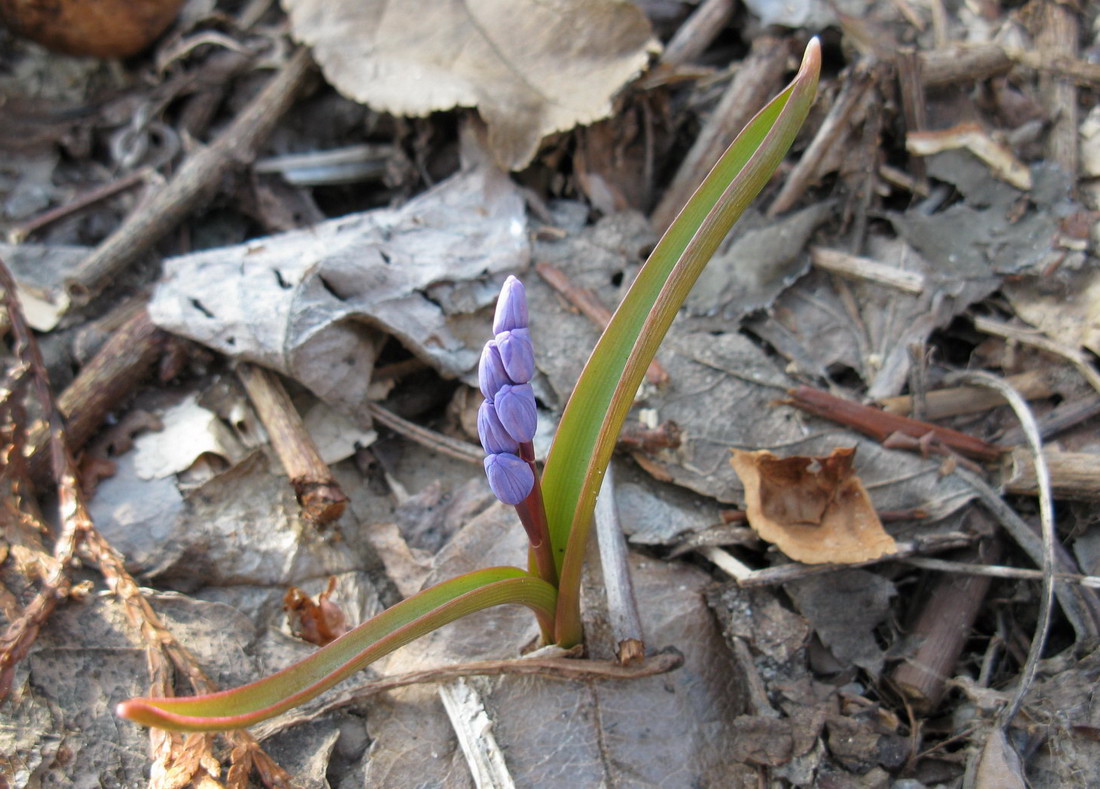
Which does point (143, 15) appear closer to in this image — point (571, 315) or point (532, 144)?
point (532, 144)

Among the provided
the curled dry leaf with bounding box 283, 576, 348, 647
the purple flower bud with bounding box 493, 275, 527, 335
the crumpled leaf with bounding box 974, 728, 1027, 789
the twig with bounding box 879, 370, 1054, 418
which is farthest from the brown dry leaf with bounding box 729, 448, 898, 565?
the curled dry leaf with bounding box 283, 576, 348, 647

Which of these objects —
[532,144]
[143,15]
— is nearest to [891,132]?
[532,144]

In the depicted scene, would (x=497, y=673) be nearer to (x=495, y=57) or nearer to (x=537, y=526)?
(x=537, y=526)

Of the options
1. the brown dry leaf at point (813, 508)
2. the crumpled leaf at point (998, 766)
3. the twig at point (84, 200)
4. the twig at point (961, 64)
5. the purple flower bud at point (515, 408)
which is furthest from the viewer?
the twig at point (84, 200)

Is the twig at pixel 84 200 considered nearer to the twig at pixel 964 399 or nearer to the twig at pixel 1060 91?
the twig at pixel 964 399

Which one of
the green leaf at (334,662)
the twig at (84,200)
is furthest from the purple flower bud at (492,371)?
the twig at (84,200)

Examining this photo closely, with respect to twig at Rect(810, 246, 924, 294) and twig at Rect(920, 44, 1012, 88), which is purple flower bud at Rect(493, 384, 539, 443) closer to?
twig at Rect(810, 246, 924, 294)
